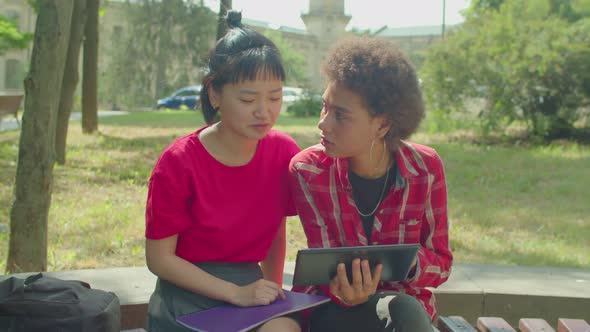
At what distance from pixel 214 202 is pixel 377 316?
693mm

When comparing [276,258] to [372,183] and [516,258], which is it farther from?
[516,258]

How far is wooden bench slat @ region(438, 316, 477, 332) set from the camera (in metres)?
2.98

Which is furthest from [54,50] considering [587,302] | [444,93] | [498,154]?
[444,93]

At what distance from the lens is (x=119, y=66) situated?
37875 mm

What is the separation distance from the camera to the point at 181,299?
8.29 feet

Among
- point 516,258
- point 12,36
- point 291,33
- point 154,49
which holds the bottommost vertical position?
point 516,258

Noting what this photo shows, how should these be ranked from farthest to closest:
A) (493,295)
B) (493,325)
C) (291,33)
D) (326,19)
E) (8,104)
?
(291,33), (326,19), (8,104), (493,295), (493,325)

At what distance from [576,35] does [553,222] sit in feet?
22.4

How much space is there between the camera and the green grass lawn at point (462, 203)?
5.43 meters

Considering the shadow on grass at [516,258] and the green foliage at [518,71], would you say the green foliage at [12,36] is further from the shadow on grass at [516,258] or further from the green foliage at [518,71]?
the shadow on grass at [516,258]

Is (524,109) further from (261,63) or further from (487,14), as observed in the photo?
(261,63)

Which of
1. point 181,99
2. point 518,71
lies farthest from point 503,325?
point 181,99

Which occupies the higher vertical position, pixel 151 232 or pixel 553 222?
pixel 151 232

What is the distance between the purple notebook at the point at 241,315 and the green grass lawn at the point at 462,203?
8.41ft
